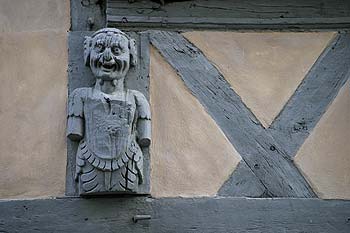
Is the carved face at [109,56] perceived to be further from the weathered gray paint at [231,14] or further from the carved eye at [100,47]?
the weathered gray paint at [231,14]

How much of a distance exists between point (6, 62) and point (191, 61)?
2.57ft

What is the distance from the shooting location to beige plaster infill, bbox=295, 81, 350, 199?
150 inches

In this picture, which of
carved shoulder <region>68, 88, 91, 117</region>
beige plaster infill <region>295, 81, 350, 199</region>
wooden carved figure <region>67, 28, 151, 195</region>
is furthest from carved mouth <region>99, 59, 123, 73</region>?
beige plaster infill <region>295, 81, 350, 199</region>

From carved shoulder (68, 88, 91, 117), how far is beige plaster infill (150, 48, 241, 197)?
11.9 inches

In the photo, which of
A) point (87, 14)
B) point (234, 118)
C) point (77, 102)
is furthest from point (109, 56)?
point (234, 118)

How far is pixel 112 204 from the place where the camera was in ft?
12.1

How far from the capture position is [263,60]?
3994mm

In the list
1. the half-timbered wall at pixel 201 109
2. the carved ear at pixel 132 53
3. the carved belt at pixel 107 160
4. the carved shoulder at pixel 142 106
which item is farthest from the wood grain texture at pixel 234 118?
the carved belt at pixel 107 160

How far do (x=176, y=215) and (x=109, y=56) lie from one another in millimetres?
696

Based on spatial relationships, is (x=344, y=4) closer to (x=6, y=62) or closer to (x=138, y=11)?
(x=138, y=11)

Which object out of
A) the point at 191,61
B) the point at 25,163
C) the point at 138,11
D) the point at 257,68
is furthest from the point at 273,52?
the point at 25,163

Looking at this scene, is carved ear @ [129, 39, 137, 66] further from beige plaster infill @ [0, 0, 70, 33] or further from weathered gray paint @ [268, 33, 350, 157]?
weathered gray paint @ [268, 33, 350, 157]

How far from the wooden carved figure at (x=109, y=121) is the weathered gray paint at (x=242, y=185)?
14.2 inches

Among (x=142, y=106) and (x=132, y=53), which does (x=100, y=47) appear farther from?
(x=142, y=106)
